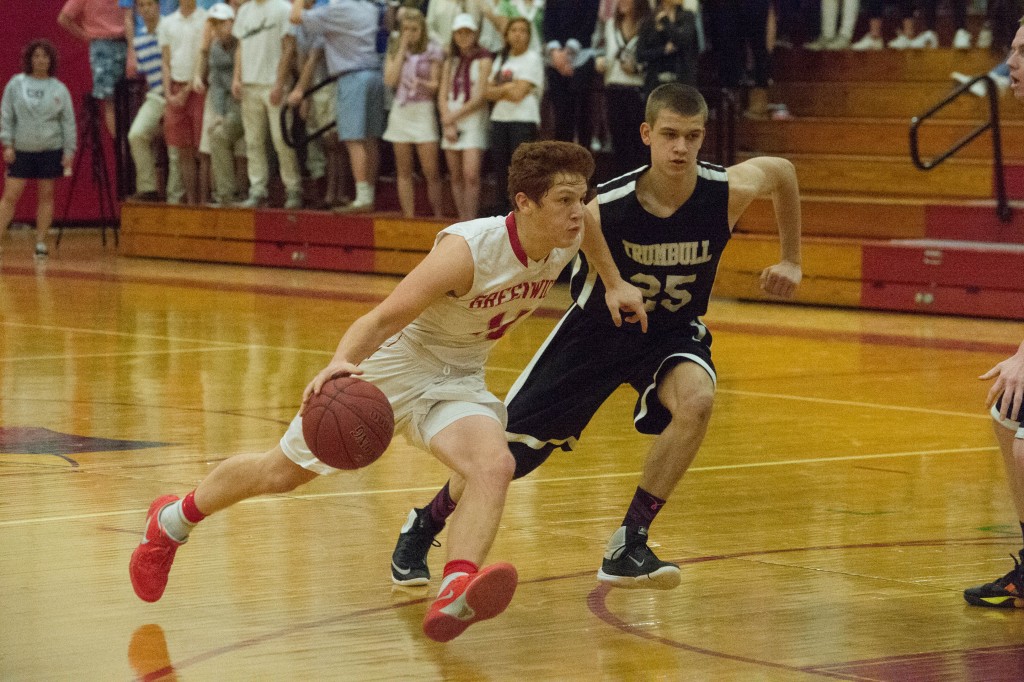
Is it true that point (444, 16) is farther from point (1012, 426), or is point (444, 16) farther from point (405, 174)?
point (1012, 426)

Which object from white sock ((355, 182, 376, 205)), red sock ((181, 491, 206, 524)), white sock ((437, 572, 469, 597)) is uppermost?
white sock ((437, 572, 469, 597))

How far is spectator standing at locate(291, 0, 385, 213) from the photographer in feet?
49.5

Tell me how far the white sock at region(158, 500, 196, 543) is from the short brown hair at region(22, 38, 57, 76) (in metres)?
12.6

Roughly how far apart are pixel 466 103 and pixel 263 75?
2.47m

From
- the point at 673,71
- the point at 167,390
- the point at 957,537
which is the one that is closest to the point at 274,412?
the point at 167,390

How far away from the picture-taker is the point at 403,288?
15.4ft

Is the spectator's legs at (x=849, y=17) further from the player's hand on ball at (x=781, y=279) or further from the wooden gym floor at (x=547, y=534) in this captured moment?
the player's hand on ball at (x=781, y=279)

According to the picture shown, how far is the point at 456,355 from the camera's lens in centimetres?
509

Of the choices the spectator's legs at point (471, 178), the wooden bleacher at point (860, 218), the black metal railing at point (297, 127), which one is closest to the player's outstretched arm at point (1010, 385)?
the wooden bleacher at point (860, 218)

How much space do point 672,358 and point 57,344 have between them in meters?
6.54

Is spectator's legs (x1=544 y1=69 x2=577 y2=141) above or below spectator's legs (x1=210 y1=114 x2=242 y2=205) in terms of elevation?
above

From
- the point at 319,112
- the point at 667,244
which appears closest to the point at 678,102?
the point at 667,244

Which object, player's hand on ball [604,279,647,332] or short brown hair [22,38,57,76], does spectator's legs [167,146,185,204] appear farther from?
player's hand on ball [604,279,647,332]

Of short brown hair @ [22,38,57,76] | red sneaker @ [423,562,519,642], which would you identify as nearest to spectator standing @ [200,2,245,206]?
short brown hair @ [22,38,57,76]
